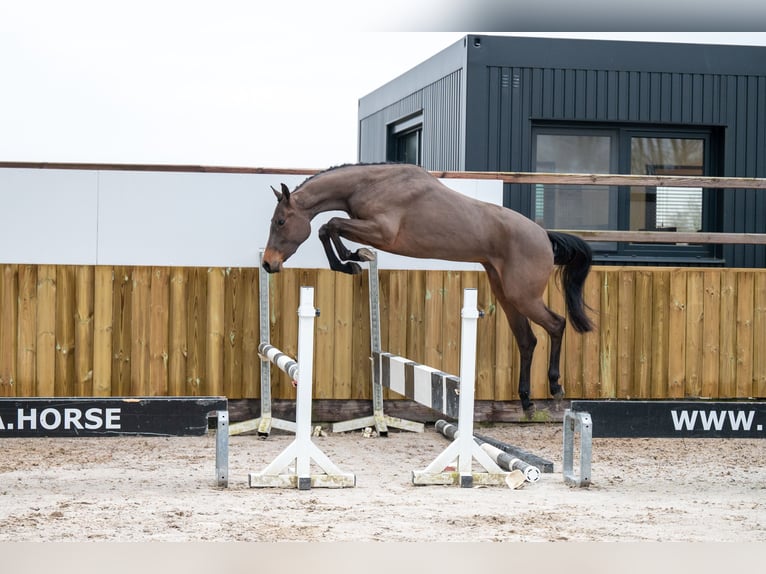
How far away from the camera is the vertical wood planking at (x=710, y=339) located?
820 centimetres

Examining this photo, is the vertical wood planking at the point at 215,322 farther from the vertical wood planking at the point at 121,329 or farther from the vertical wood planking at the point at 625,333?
the vertical wood planking at the point at 625,333

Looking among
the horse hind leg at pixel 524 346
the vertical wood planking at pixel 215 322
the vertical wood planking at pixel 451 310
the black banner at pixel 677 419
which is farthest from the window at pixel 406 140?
the horse hind leg at pixel 524 346

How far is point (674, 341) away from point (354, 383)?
2.81m

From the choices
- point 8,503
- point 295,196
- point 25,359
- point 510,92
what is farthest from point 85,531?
point 510,92

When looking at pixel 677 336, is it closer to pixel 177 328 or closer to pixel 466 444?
pixel 466 444

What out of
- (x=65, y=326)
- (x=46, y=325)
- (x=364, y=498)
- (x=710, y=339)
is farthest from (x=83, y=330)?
(x=710, y=339)

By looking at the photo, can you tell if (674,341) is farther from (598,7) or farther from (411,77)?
(598,7)

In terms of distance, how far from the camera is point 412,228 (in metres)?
4.13

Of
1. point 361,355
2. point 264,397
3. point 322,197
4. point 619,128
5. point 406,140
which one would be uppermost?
point 406,140

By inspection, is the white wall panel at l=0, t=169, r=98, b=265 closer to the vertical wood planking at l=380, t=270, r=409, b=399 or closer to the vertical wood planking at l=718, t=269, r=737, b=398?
the vertical wood planking at l=380, t=270, r=409, b=399

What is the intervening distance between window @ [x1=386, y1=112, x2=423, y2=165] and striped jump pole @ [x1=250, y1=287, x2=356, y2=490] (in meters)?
5.97

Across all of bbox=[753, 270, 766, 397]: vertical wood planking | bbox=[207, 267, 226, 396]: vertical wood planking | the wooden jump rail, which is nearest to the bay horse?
the wooden jump rail

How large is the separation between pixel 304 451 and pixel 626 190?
512 cm

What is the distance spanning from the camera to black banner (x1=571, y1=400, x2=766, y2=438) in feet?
16.3
